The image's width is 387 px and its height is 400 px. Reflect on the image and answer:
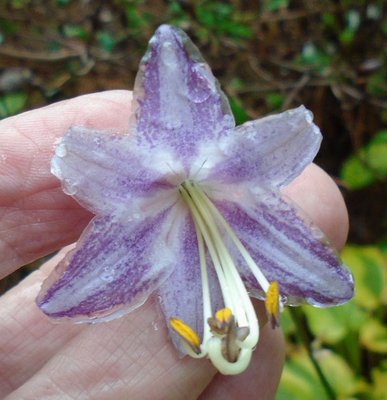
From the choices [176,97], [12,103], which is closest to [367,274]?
[12,103]

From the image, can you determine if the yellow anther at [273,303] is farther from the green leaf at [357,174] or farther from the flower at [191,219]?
the green leaf at [357,174]

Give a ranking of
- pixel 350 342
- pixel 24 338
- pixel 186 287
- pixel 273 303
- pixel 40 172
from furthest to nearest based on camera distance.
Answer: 1. pixel 350 342
2. pixel 24 338
3. pixel 40 172
4. pixel 186 287
5. pixel 273 303

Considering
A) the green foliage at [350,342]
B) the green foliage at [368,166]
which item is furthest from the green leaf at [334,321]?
the green foliage at [368,166]

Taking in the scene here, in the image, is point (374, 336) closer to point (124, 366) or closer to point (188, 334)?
point (124, 366)

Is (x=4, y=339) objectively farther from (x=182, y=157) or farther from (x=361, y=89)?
(x=361, y=89)

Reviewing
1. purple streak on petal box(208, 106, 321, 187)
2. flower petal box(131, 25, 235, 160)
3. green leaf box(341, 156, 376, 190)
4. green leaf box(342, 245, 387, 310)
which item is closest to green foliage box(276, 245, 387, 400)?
green leaf box(342, 245, 387, 310)

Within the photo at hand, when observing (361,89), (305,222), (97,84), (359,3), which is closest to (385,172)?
(361,89)
